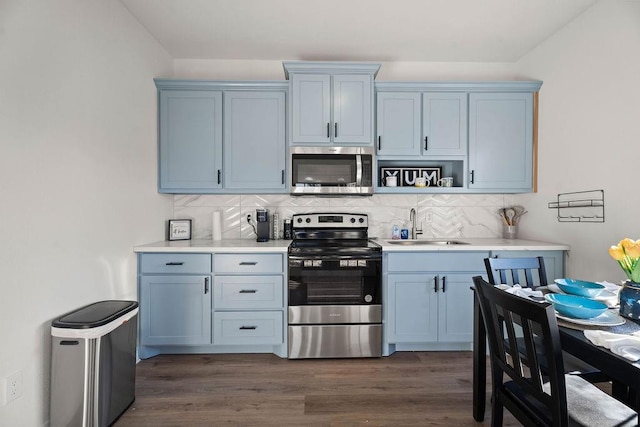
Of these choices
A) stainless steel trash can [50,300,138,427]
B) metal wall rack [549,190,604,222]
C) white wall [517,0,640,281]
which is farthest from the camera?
metal wall rack [549,190,604,222]

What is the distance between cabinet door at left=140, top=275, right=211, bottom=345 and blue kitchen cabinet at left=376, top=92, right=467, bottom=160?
2013mm

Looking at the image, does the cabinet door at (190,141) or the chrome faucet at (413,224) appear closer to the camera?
the cabinet door at (190,141)

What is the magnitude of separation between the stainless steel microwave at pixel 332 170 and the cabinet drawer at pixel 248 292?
2.79ft

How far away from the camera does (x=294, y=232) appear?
117 inches

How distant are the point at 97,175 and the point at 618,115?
11.7 feet

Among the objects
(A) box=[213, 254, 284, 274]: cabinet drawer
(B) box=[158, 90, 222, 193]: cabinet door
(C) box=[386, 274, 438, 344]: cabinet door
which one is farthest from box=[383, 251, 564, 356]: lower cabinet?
(B) box=[158, 90, 222, 193]: cabinet door

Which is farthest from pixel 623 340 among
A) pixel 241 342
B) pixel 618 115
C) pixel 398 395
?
pixel 241 342

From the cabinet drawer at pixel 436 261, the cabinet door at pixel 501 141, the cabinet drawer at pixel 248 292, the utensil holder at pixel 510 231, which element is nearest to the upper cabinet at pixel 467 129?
the cabinet door at pixel 501 141

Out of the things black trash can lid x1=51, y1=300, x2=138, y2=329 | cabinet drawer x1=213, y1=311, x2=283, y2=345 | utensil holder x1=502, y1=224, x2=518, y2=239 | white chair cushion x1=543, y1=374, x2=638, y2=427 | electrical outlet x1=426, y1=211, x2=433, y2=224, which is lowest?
cabinet drawer x1=213, y1=311, x2=283, y2=345

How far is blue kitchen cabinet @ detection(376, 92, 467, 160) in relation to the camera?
9.37 ft

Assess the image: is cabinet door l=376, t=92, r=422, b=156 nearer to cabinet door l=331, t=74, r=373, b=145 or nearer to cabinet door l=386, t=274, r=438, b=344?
cabinet door l=331, t=74, r=373, b=145

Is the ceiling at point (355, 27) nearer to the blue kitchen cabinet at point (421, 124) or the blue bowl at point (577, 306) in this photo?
the blue kitchen cabinet at point (421, 124)

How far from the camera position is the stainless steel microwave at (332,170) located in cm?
279

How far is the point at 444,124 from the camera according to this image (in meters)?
2.89
